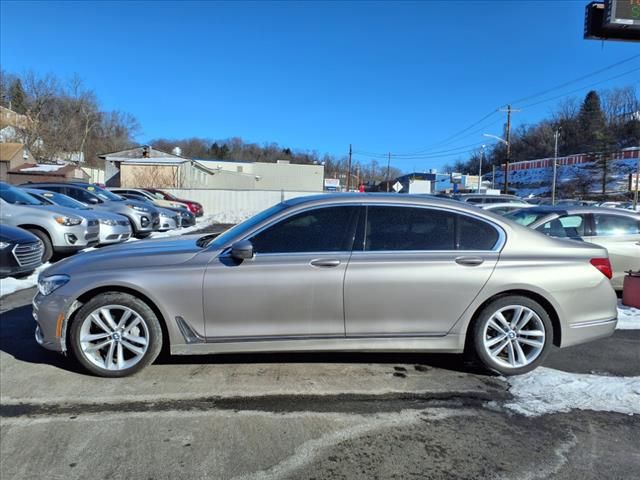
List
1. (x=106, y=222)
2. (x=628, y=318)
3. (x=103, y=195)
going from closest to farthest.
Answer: (x=628, y=318) → (x=106, y=222) → (x=103, y=195)

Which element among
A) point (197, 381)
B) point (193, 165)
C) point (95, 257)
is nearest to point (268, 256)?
point (197, 381)

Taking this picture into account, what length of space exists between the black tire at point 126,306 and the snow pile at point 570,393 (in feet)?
9.26

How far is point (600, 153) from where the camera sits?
92312 millimetres

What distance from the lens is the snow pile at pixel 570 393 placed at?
3541mm

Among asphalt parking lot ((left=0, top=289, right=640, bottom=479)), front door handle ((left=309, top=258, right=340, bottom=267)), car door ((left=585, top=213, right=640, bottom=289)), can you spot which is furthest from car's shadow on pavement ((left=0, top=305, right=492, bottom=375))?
car door ((left=585, top=213, right=640, bottom=289))

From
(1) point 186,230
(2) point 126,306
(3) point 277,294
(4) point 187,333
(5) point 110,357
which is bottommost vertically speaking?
(5) point 110,357

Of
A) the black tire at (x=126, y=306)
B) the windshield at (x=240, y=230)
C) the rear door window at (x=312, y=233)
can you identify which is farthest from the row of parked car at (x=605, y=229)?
the black tire at (x=126, y=306)

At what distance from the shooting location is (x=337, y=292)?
389 centimetres

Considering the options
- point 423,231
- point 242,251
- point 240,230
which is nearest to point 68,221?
point 240,230

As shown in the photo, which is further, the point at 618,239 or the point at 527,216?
the point at 527,216

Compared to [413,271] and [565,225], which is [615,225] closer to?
[565,225]

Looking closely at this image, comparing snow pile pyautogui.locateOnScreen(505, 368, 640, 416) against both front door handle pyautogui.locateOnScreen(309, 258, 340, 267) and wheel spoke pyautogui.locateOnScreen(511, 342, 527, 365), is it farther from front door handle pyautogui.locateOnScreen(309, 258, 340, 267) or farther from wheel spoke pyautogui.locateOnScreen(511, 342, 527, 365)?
front door handle pyautogui.locateOnScreen(309, 258, 340, 267)

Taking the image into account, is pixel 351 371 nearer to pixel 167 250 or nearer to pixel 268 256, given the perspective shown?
pixel 268 256

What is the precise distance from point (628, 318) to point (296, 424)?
4.90 m
